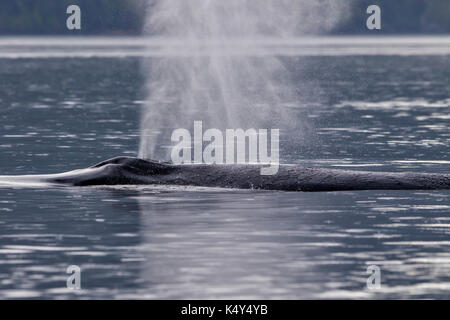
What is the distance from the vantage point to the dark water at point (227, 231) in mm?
17984

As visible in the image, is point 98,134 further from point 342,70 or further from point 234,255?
point 342,70

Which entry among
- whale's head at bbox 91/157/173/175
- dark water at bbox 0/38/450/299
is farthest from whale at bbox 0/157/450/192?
dark water at bbox 0/38/450/299

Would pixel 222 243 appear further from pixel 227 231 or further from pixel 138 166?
pixel 138 166

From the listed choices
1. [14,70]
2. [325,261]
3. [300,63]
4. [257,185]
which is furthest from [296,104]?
[300,63]

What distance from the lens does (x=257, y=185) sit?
28.2 meters

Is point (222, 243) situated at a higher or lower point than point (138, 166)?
lower

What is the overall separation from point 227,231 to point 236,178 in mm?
6119

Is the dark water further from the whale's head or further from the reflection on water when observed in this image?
the whale's head

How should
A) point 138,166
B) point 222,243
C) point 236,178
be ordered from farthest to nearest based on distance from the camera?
point 138,166
point 236,178
point 222,243

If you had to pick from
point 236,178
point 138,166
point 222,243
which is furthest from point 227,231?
point 138,166

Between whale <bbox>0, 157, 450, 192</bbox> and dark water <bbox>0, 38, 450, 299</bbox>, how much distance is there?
509 mm

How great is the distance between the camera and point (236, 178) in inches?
1121

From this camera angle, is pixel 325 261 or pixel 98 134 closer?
pixel 325 261
